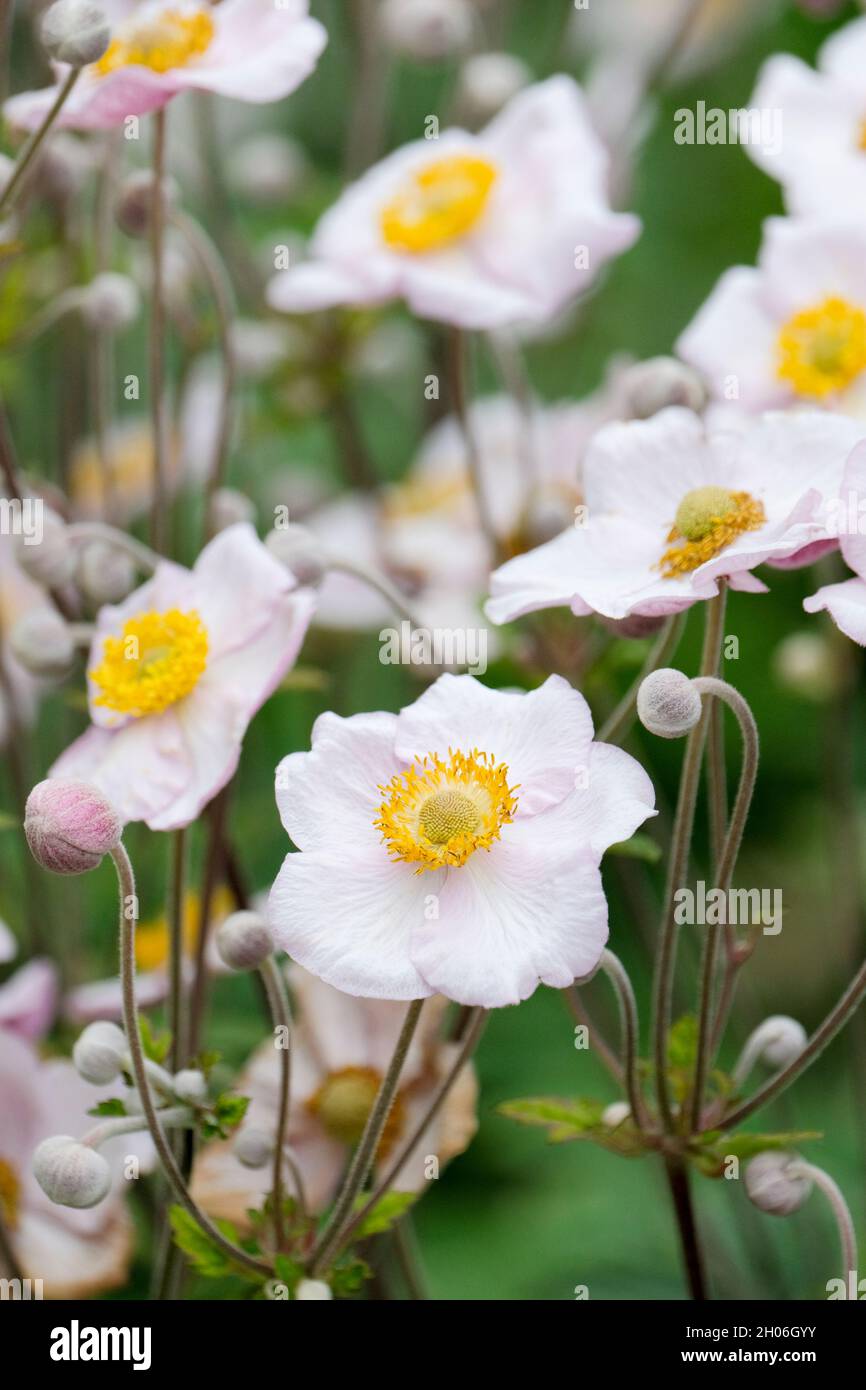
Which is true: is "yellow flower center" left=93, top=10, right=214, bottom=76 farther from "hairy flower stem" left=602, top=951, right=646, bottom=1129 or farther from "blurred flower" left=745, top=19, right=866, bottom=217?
"hairy flower stem" left=602, top=951, right=646, bottom=1129

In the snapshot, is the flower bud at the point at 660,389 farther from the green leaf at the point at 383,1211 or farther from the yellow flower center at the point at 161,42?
the green leaf at the point at 383,1211

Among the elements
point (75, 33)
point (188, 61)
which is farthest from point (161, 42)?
point (75, 33)

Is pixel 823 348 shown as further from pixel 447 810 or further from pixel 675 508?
pixel 447 810

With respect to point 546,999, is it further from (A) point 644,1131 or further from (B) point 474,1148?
(A) point 644,1131

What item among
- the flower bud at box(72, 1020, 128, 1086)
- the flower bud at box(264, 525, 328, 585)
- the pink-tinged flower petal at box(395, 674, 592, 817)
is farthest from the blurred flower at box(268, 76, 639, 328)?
the flower bud at box(72, 1020, 128, 1086)

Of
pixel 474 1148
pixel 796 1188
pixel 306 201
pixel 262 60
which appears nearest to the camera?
pixel 796 1188

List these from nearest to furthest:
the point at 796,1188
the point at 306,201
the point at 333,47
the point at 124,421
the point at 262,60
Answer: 1. the point at 796,1188
2. the point at 262,60
3. the point at 306,201
4. the point at 124,421
5. the point at 333,47

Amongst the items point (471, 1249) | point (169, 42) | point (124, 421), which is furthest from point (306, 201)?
point (471, 1249)

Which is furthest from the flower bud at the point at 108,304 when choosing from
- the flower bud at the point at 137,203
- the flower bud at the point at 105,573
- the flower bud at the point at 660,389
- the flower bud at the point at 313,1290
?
the flower bud at the point at 313,1290
